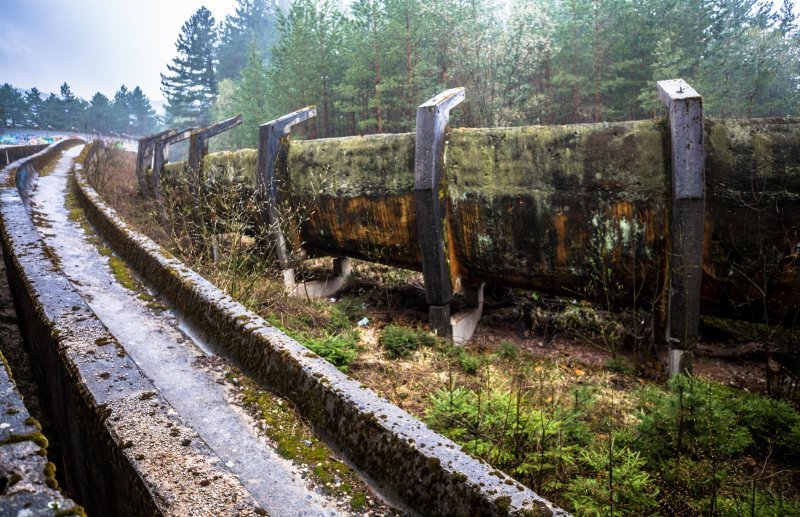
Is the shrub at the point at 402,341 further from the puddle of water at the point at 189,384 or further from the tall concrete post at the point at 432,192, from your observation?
the puddle of water at the point at 189,384

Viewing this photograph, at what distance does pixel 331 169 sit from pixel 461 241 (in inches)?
104

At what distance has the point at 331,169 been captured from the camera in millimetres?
8211

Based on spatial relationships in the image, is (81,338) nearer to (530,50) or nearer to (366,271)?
(366,271)

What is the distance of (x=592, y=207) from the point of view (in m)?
6.02

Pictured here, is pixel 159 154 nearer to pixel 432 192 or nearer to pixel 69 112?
pixel 432 192

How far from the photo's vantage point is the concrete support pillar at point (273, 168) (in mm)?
8703

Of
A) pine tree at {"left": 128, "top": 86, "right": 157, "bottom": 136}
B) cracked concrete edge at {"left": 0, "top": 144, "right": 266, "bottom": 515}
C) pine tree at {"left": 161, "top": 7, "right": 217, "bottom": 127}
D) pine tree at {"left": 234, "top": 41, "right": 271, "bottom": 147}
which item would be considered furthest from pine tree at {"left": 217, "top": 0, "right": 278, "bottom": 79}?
cracked concrete edge at {"left": 0, "top": 144, "right": 266, "bottom": 515}

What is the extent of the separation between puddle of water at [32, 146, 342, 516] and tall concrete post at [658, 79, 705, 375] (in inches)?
170

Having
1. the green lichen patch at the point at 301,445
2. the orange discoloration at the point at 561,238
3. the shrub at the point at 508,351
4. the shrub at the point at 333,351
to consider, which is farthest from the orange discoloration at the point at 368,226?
the green lichen patch at the point at 301,445

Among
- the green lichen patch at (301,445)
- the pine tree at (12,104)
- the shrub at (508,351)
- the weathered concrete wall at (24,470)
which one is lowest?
the shrub at (508,351)

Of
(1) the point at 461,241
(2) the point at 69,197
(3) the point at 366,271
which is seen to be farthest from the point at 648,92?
(2) the point at 69,197

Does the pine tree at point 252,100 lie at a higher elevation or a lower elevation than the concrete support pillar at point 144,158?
higher

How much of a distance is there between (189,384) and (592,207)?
16.3 ft

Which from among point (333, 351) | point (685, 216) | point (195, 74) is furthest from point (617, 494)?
point (195, 74)
